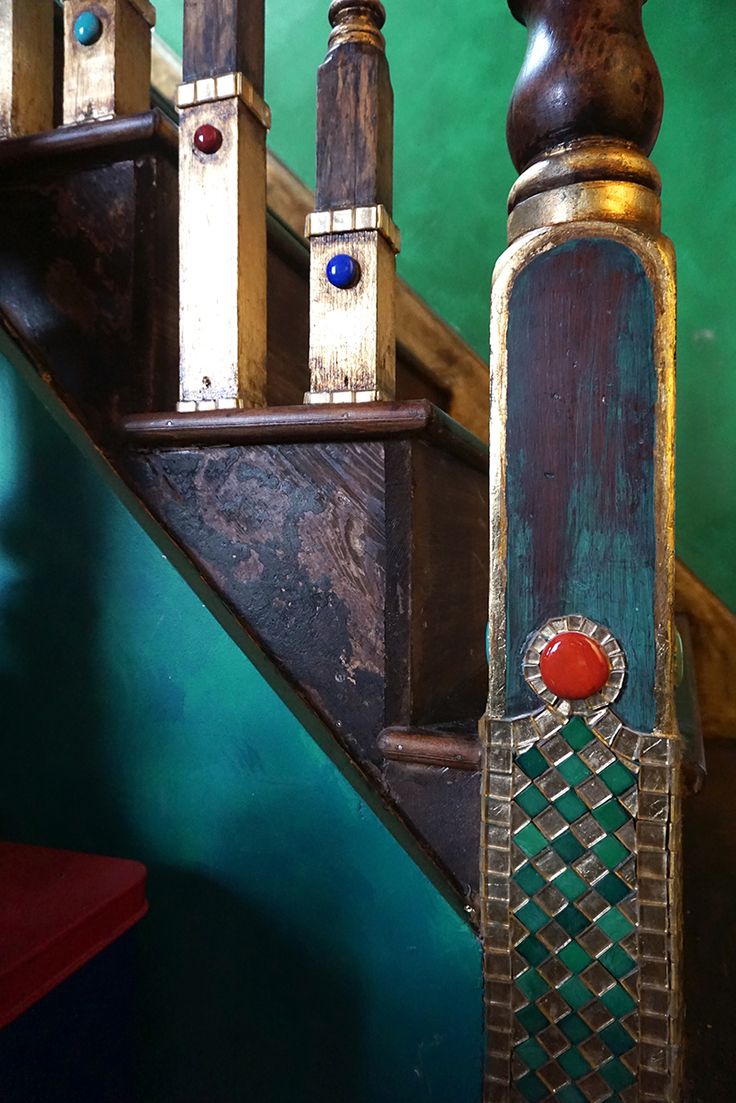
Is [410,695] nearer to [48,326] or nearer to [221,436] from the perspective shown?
[221,436]

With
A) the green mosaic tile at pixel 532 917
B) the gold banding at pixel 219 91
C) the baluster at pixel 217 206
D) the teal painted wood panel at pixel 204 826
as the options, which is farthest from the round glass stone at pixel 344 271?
the green mosaic tile at pixel 532 917

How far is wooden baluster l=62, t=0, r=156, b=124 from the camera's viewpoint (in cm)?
88

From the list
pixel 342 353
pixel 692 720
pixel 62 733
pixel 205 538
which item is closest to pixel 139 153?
pixel 342 353

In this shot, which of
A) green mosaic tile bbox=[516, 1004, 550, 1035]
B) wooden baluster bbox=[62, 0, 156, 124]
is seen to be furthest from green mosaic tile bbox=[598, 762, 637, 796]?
wooden baluster bbox=[62, 0, 156, 124]

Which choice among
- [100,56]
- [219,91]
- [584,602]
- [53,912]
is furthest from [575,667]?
[100,56]

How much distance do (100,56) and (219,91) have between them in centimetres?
21

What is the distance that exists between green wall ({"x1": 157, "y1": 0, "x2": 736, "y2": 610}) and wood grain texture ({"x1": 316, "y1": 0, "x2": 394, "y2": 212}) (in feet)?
2.88

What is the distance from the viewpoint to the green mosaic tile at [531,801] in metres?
0.63

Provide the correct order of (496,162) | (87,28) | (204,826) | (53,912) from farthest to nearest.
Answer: (496,162)
(87,28)
(204,826)
(53,912)

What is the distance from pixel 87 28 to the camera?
880 mm

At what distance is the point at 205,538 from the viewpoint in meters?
0.81

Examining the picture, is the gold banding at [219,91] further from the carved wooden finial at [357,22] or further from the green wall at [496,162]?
the green wall at [496,162]

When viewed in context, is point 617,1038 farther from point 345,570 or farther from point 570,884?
point 345,570

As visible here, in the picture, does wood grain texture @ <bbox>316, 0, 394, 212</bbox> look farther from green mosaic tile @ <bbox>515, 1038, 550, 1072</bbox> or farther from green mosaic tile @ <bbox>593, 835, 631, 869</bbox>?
green mosaic tile @ <bbox>515, 1038, 550, 1072</bbox>
